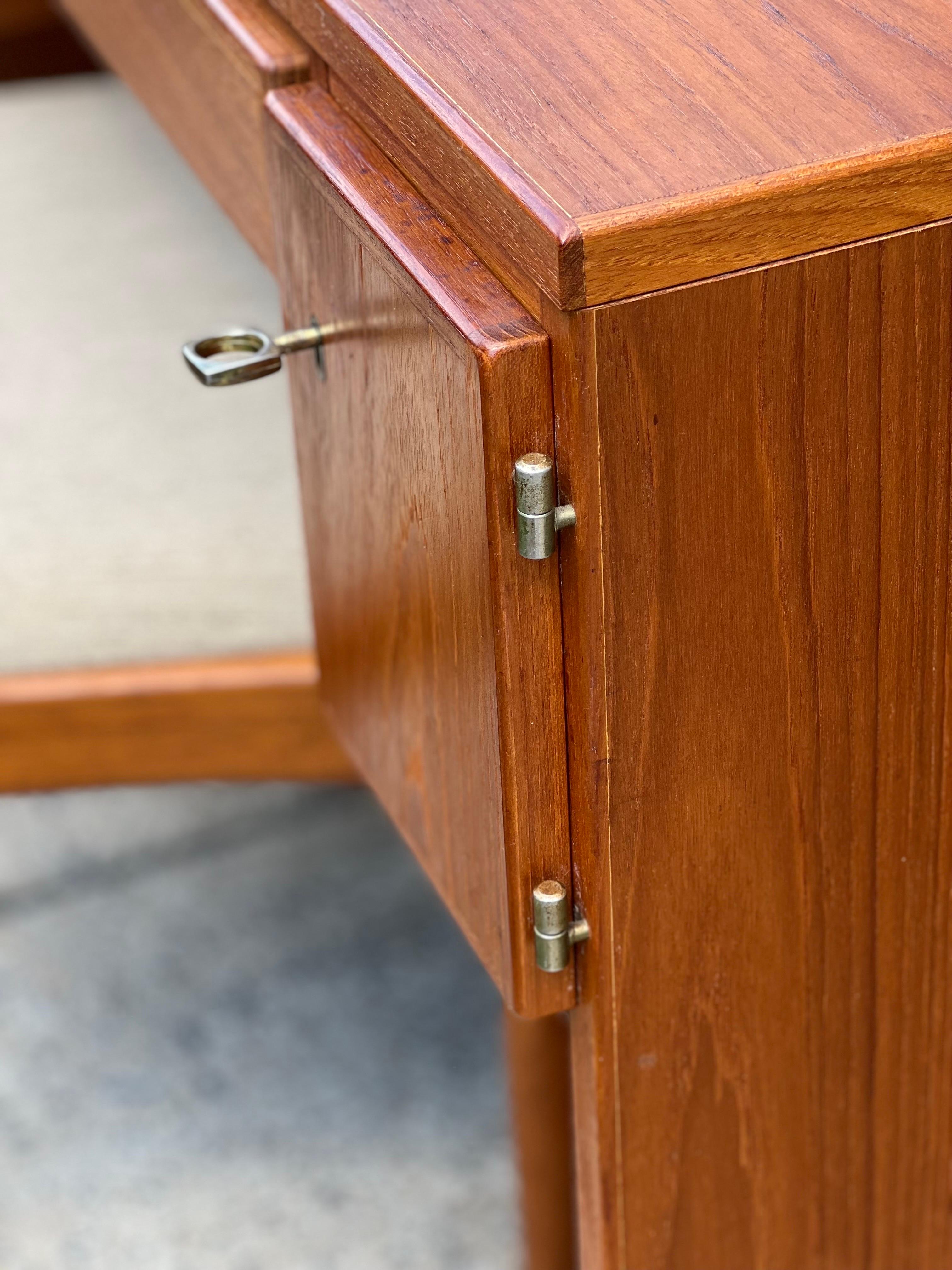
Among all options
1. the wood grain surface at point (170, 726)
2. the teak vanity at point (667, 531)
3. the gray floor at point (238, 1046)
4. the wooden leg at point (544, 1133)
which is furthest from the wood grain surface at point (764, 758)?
the gray floor at point (238, 1046)

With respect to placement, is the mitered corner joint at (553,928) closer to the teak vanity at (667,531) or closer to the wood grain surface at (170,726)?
the teak vanity at (667,531)

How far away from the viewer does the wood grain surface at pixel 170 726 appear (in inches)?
29.5

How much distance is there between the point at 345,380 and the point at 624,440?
0.13 metres

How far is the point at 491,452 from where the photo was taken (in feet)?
1.14

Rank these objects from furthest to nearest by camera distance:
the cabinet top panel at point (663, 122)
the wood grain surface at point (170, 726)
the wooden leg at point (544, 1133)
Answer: the wood grain surface at point (170, 726)
the wooden leg at point (544, 1133)
the cabinet top panel at point (663, 122)

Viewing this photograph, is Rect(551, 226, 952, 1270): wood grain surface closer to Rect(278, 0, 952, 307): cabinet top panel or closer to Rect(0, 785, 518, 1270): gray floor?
Rect(278, 0, 952, 307): cabinet top panel

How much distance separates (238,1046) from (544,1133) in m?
0.38

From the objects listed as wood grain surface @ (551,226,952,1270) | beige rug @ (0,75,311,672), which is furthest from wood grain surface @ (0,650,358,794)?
wood grain surface @ (551,226,952,1270)

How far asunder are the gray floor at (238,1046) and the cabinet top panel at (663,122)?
66 centimetres

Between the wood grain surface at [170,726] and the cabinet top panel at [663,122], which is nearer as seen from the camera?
the cabinet top panel at [663,122]

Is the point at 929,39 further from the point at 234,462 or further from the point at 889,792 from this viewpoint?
the point at 234,462

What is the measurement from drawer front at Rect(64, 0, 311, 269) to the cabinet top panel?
77 mm

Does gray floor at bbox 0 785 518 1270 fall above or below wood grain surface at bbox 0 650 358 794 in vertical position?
below

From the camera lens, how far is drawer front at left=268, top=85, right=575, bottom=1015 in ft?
1.17
